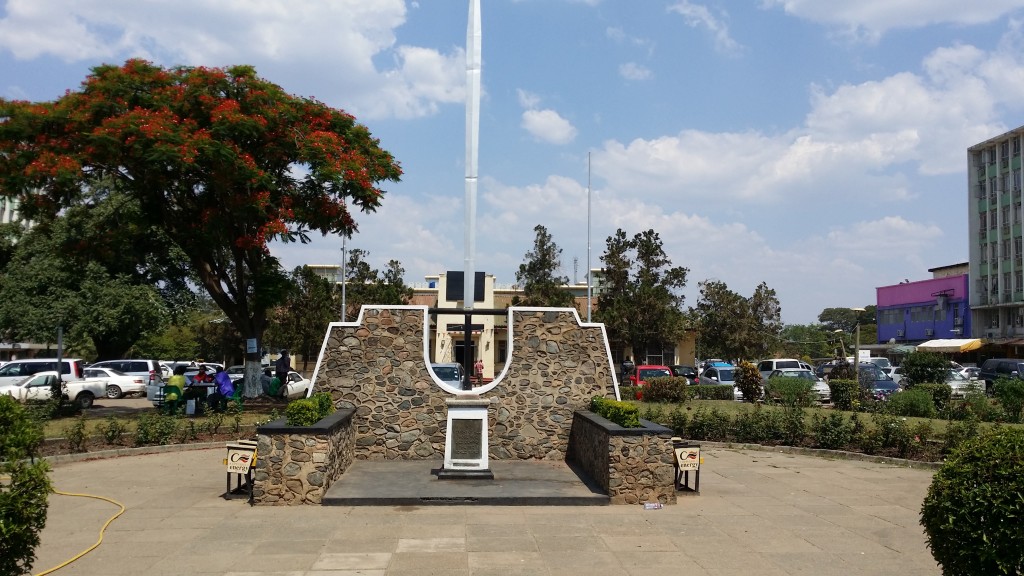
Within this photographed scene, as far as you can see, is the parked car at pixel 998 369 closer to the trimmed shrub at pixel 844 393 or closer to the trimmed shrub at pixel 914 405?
the trimmed shrub at pixel 844 393

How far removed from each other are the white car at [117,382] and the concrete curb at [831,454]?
83.4ft

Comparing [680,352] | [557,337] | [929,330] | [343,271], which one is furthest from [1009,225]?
[557,337]

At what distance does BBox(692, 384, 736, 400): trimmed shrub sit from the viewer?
28078 millimetres

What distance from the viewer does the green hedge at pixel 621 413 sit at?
1149cm

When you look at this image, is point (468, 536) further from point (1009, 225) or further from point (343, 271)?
point (1009, 225)

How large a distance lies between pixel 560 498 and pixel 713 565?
10.4ft

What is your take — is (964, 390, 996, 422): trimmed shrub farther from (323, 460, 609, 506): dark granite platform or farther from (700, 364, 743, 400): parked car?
(323, 460, 609, 506): dark granite platform

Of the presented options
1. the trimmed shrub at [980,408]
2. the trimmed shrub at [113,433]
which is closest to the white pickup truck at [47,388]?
the trimmed shrub at [113,433]

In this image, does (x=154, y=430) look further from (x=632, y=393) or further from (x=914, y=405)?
(x=914, y=405)

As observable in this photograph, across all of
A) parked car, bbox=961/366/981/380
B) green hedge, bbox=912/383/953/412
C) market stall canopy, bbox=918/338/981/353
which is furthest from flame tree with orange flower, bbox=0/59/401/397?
market stall canopy, bbox=918/338/981/353

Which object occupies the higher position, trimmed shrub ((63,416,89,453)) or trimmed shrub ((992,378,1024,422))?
trimmed shrub ((992,378,1024,422))

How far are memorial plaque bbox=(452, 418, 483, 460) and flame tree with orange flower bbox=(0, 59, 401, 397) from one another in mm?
11044

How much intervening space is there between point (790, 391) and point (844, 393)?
168 centimetres

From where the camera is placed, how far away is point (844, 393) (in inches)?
960
